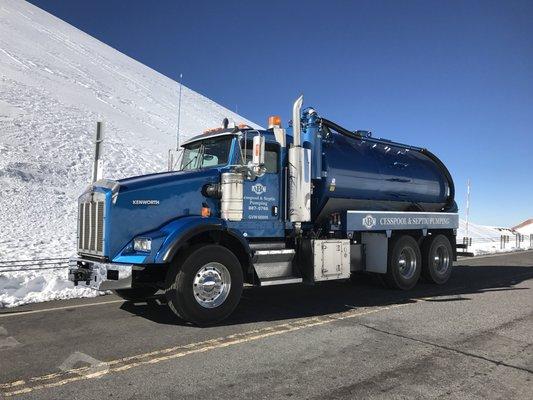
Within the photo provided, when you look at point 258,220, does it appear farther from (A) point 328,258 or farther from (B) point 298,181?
(A) point 328,258

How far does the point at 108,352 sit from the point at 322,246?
170 inches

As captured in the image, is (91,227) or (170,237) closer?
(170,237)

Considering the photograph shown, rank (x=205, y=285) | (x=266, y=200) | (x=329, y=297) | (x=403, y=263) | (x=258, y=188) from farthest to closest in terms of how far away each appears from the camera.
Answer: (x=403, y=263), (x=329, y=297), (x=266, y=200), (x=258, y=188), (x=205, y=285)

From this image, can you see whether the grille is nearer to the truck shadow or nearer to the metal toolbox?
the truck shadow

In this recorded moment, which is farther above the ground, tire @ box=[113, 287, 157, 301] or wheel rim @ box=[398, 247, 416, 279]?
wheel rim @ box=[398, 247, 416, 279]

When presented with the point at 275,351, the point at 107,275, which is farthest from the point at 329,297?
the point at 107,275

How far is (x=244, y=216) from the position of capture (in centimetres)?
796

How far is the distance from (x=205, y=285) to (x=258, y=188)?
6.64 ft

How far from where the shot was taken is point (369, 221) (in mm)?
9992

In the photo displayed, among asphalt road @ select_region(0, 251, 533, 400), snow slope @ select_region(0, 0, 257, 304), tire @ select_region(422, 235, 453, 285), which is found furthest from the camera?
snow slope @ select_region(0, 0, 257, 304)

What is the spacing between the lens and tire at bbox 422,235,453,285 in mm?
11602

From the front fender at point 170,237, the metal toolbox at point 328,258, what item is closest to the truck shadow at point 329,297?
the metal toolbox at point 328,258

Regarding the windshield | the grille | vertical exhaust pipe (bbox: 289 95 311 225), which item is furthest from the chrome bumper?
vertical exhaust pipe (bbox: 289 95 311 225)

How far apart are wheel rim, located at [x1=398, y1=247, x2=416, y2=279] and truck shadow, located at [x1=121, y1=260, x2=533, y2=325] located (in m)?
0.40
